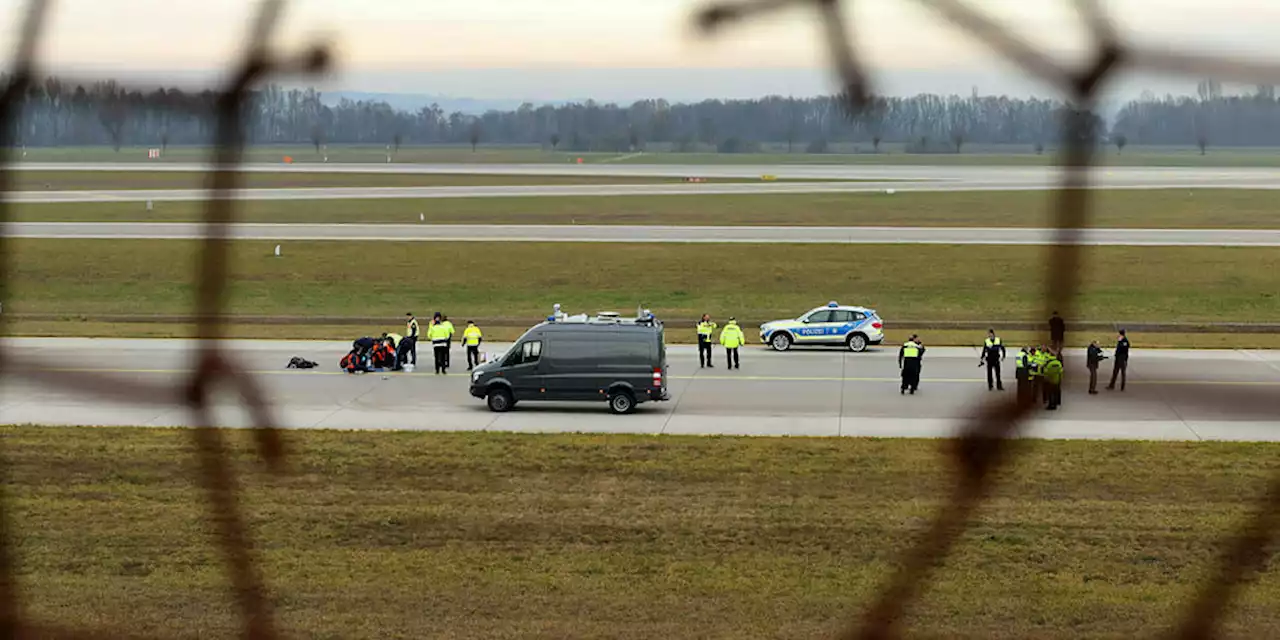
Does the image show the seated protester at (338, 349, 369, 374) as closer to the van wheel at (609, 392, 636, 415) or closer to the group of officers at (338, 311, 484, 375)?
the group of officers at (338, 311, 484, 375)

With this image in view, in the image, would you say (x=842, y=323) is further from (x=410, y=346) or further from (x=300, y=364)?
(x=300, y=364)

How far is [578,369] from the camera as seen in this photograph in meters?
31.6

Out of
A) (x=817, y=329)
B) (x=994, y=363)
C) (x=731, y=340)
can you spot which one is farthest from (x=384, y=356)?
(x=994, y=363)

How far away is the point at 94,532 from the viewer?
17109 millimetres

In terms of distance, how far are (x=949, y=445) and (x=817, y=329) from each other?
40.0 meters

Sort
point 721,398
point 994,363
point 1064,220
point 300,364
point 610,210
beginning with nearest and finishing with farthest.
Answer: point 1064,220 < point 994,363 < point 721,398 < point 300,364 < point 610,210

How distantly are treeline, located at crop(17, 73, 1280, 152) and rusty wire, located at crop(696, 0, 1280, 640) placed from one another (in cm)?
→ 3

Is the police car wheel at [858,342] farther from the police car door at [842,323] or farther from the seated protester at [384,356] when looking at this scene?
the seated protester at [384,356]

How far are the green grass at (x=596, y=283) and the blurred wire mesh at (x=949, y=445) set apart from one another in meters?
35.4

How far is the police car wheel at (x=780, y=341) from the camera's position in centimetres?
4144

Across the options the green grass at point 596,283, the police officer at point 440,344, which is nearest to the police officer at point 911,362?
the green grass at point 596,283

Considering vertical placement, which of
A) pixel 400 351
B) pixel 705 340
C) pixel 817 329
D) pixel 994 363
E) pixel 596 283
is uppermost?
Result: pixel 994 363

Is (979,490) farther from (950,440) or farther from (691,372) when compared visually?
(691,372)

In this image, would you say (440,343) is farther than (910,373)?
Yes
